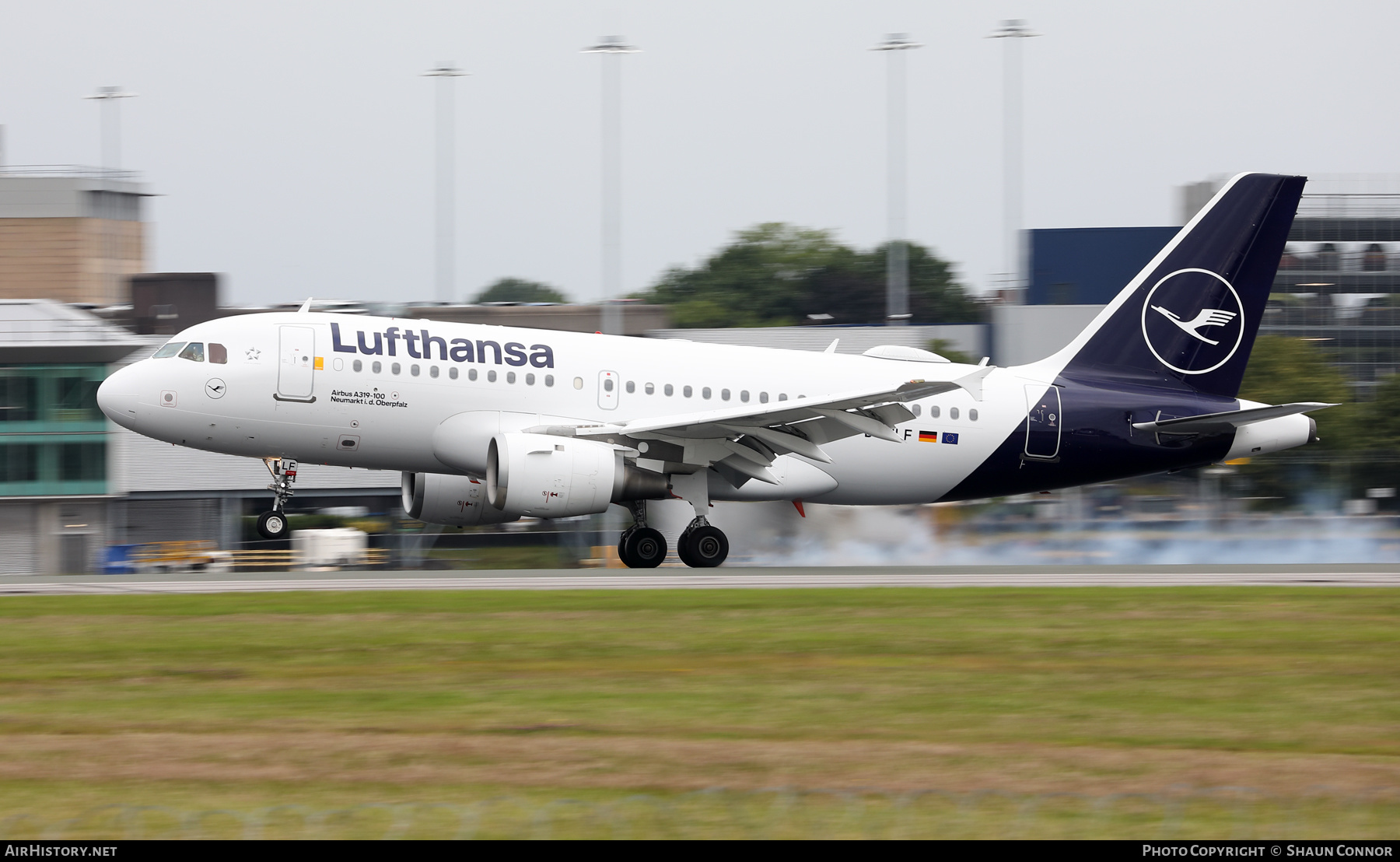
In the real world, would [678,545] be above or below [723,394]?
below

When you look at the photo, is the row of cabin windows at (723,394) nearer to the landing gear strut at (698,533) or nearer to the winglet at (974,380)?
the landing gear strut at (698,533)

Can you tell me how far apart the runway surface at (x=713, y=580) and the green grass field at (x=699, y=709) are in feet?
7.16

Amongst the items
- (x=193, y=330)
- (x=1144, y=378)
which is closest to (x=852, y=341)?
(x=1144, y=378)

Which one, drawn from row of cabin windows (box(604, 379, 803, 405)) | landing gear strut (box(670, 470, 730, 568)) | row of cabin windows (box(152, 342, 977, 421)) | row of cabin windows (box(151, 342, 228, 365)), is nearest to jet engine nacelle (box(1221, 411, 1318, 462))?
row of cabin windows (box(604, 379, 803, 405))

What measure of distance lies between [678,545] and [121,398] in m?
9.34

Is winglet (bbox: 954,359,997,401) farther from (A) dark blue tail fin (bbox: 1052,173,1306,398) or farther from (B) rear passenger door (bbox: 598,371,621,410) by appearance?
(B) rear passenger door (bbox: 598,371,621,410)

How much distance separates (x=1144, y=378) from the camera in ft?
87.7

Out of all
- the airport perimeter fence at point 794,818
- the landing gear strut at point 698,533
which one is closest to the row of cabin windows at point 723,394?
the landing gear strut at point 698,533

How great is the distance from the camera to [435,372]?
23.8 meters

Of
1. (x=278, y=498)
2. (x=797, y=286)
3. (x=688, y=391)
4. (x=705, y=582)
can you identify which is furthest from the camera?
(x=797, y=286)

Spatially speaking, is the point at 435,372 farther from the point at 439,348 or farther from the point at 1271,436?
the point at 1271,436

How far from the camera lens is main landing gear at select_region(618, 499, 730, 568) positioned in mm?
24312

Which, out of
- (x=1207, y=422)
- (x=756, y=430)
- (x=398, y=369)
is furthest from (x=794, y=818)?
(x=1207, y=422)

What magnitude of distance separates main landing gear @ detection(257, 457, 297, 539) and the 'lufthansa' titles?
8.10ft
